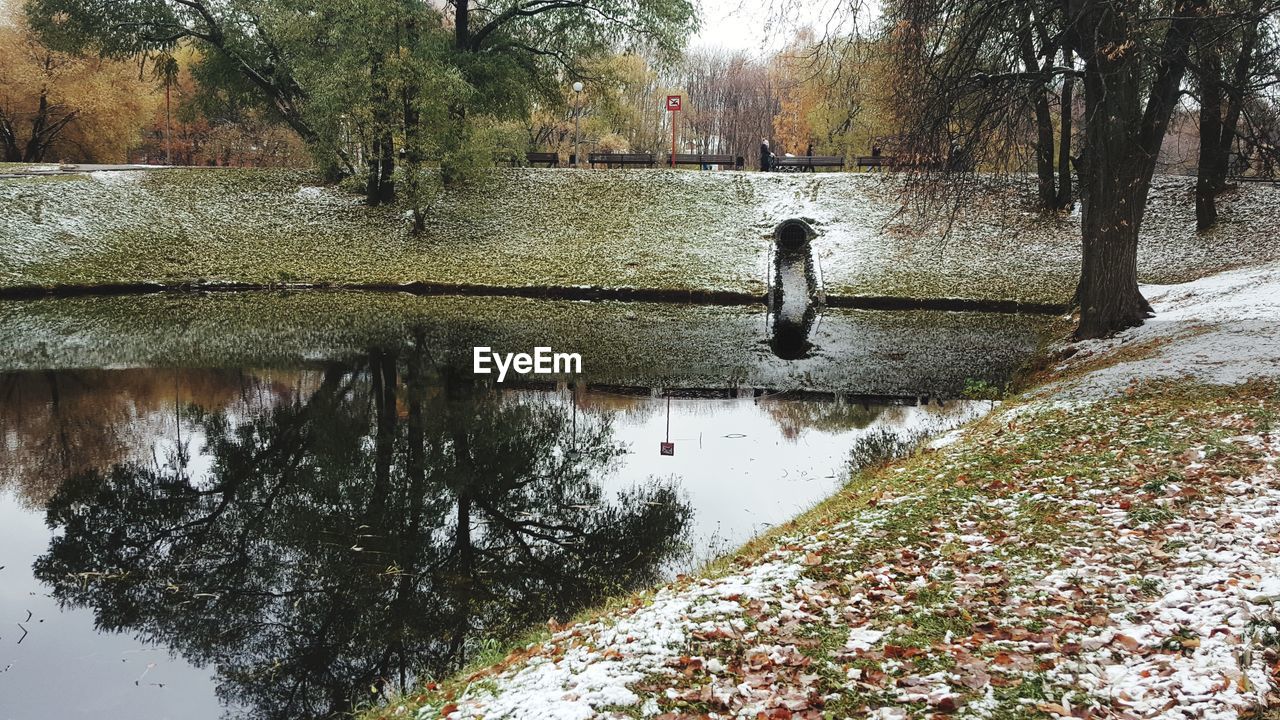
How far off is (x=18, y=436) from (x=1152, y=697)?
1312 centimetres

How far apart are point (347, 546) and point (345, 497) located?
4.53ft

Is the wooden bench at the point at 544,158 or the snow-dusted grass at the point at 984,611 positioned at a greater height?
the wooden bench at the point at 544,158

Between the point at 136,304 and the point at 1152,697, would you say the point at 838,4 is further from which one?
the point at 136,304

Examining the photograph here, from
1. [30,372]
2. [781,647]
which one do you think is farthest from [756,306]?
[781,647]

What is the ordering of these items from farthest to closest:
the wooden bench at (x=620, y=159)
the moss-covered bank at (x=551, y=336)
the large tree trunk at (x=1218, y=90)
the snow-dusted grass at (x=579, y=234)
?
the wooden bench at (x=620, y=159), the snow-dusted grass at (x=579, y=234), the moss-covered bank at (x=551, y=336), the large tree trunk at (x=1218, y=90)

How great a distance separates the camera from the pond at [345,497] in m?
5.99

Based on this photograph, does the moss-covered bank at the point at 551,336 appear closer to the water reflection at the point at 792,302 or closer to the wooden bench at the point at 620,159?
the water reflection at the point at 792,302

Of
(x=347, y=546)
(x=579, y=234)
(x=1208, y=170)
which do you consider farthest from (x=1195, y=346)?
(x=579, y=234)

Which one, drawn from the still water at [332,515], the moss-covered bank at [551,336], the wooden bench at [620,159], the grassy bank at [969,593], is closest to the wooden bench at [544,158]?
the wooden bench at [620,159]

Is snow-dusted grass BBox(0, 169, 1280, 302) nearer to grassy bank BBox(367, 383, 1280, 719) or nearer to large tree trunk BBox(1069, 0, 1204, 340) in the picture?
large tree trunk BBox(1069, 0, 1204, 340)

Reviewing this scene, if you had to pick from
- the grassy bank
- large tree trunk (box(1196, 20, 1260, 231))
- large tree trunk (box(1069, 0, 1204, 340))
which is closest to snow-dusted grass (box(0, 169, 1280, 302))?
large tree trunk (box(1196, 20, 1260, 231))

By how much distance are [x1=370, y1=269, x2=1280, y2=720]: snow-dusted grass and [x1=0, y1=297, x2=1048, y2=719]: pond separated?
3.77 ft

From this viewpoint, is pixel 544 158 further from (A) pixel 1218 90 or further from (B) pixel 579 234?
(A) pixel 1218 90

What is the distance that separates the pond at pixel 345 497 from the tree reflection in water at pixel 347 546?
1.2 inches
